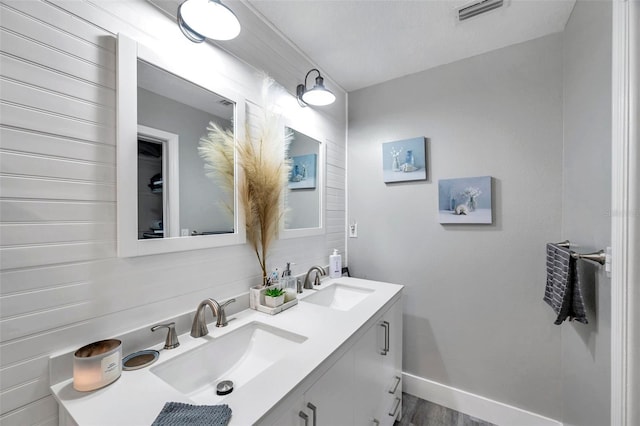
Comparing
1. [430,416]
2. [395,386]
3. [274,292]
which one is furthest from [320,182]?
[430,416]

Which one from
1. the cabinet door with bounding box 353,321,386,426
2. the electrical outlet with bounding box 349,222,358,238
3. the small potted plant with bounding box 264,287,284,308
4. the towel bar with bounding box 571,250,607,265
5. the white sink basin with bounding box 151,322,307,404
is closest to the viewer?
the white sink basin with bounding box 151,322,307,404

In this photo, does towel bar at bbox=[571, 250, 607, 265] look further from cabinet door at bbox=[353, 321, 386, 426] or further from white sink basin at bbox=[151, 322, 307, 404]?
white sink basin at bbox=[151, 322, 307, 404]

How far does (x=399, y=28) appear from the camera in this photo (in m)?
1.52

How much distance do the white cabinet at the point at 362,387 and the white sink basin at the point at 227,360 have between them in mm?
211

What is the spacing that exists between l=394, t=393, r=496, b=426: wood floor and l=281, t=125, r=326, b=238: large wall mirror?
140 cm

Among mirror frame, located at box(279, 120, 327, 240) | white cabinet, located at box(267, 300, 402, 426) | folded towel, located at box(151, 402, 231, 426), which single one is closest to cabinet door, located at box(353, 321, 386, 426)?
white cabinet, located at box(267, 300, 402, 426)

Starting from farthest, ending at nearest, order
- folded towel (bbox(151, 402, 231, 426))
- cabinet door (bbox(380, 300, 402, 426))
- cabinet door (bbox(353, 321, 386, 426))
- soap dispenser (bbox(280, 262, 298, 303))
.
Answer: cabinet door (bbox(380, 300, 402, 426)), soap dispenser (bbox(280, 262, 298, 303)), cabinet door (bbox(353, 321, 386, 426)), folded towel (bbox(151, 402, 231, 426))

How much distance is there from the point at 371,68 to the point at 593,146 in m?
1.40

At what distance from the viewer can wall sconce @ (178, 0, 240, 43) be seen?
0.96 metres

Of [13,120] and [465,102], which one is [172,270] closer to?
[13,120]

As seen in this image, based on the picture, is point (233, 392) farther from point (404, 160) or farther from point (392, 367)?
point (404, 160)

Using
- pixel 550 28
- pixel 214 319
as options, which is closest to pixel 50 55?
pixel 214 319

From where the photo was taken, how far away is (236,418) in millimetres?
621

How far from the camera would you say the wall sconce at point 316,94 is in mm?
1526
